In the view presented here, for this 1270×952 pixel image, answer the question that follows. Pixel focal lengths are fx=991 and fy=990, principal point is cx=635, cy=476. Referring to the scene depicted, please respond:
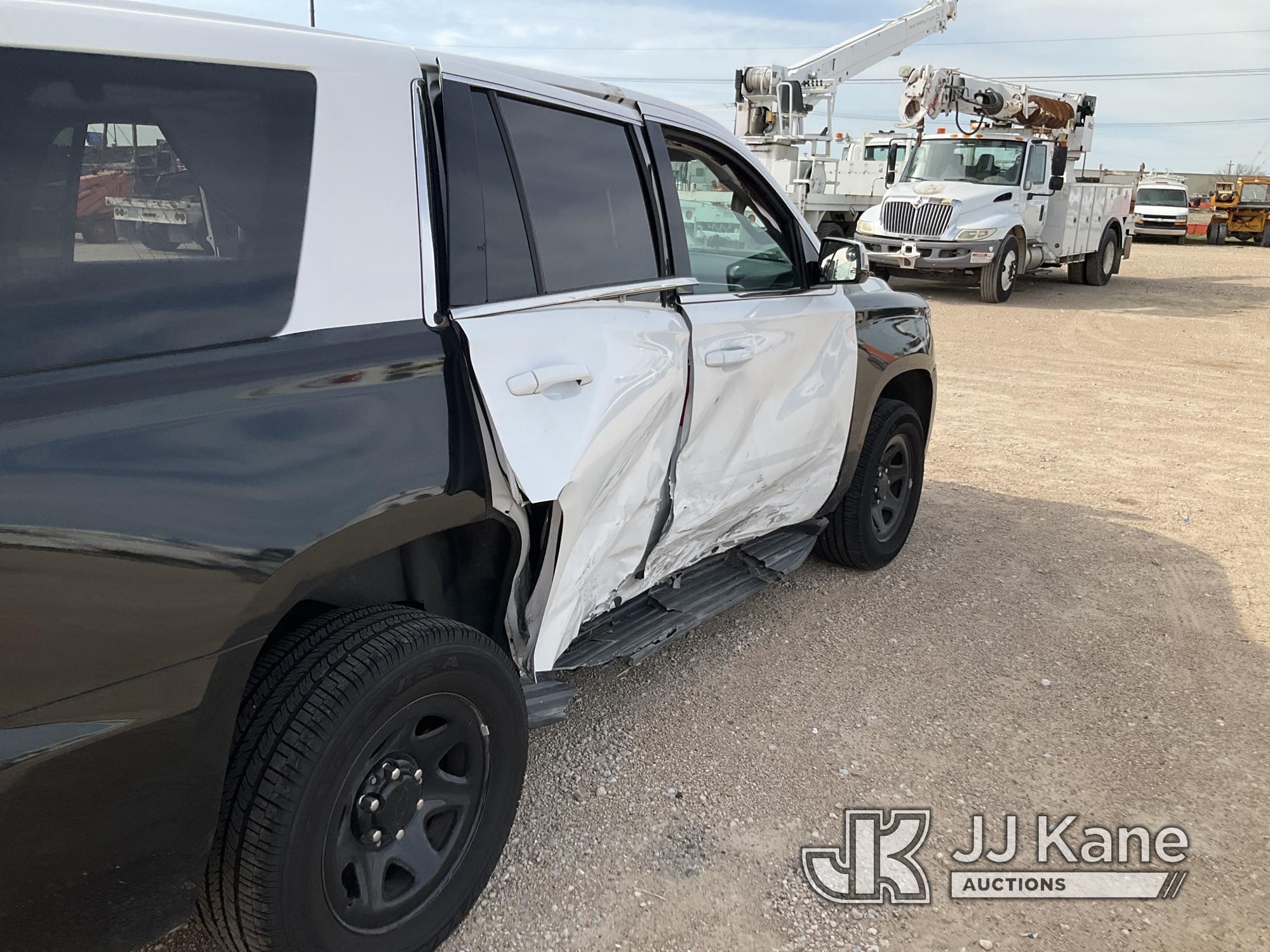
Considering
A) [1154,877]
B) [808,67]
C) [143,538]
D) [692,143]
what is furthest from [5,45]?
[808,67]

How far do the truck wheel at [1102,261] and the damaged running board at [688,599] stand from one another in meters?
16.7

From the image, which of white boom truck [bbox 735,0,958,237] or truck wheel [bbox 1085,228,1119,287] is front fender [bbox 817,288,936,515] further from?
truck wheel [bbox 1085,228,1119,287]

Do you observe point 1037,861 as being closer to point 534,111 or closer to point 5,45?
point 534,111

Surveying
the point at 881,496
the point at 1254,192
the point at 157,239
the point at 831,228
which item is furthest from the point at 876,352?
the point at 1254,192

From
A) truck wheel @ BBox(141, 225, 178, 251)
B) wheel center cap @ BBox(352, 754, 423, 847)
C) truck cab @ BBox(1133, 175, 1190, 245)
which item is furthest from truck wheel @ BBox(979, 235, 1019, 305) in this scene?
truck cab @ BBox(1133, 175, 1190, 245)

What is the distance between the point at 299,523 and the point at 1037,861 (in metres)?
2.27

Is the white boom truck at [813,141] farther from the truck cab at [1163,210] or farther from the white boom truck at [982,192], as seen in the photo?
the truck cab at [1163,210]

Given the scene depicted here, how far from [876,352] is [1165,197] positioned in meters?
33.0

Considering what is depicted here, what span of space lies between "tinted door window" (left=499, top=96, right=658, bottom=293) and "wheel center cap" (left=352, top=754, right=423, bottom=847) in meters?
1.20

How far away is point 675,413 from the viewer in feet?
9.43

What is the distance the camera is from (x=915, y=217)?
15.0m

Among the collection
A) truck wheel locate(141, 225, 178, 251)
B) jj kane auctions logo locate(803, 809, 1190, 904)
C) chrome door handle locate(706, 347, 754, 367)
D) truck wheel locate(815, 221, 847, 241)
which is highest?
truck wheel locate(141, 225, 178, 251)

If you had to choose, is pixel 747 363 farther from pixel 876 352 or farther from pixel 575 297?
pixel 876 352

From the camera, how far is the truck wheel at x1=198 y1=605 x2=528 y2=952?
6.19ft
